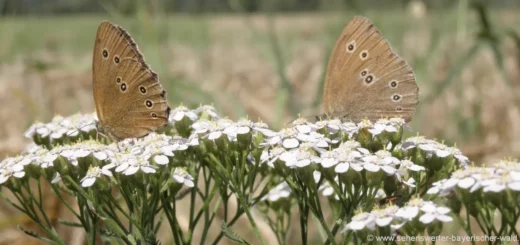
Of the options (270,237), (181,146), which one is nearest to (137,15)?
(270,237)

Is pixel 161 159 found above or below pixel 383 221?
above

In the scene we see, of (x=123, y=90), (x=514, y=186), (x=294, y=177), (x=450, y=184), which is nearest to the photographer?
(x=514, y=186)

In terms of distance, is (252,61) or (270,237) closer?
(270,237)

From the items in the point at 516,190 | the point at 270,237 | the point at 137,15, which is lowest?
the point at 270,237

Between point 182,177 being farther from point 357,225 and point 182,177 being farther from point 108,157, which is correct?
point 357,225

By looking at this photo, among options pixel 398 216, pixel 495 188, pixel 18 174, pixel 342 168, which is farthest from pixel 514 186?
pixel 18 174

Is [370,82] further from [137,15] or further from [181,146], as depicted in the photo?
[137,15]
